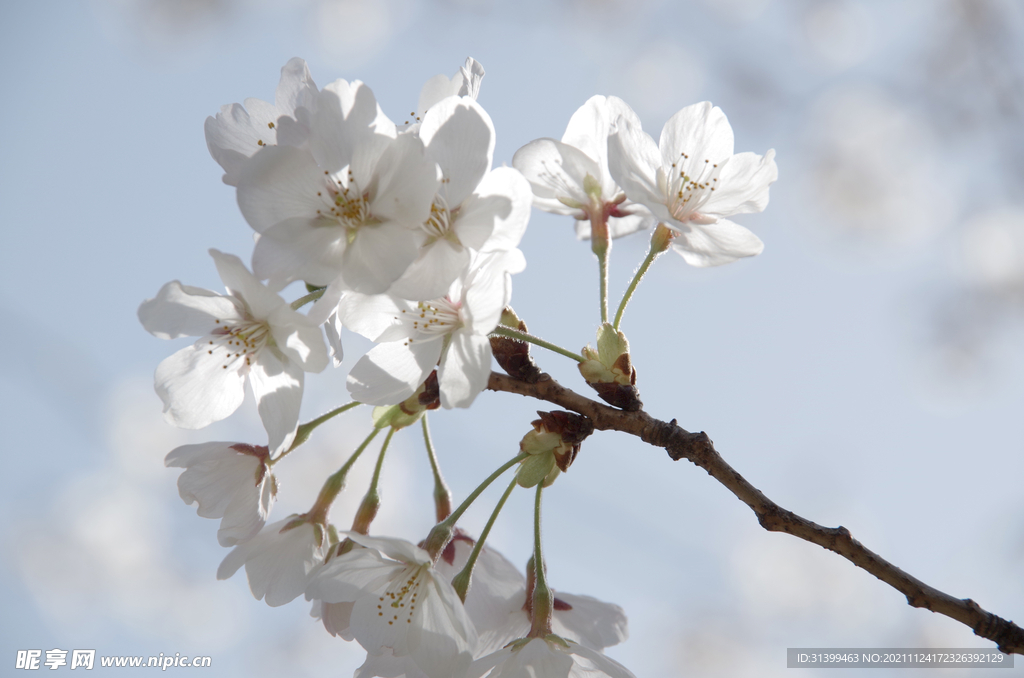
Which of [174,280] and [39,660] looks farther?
[39,660]

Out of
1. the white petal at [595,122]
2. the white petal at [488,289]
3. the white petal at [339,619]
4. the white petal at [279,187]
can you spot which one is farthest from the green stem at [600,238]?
the white petal at [339,619]

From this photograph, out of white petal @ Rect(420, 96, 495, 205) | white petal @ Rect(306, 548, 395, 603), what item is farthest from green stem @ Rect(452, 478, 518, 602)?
white petal @ Rect(420, 96, 495, 205)

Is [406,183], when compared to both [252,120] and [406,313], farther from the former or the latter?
[252,120]

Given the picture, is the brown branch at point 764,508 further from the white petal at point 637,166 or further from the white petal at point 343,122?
the white petal at point 343,122

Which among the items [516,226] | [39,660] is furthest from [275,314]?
[39,660]

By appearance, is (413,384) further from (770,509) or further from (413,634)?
(770,509)

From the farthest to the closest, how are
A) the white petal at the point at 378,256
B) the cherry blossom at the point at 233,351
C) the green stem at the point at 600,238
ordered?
1. the green stem at the point at 600,238
2. the cherry blossom at the point at 233,351
3. the white petal at the point at 378,256
